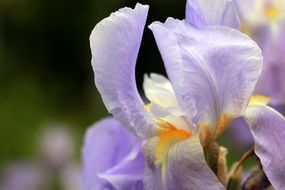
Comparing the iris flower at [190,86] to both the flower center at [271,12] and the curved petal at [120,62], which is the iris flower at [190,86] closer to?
the curved petal at [120,62]

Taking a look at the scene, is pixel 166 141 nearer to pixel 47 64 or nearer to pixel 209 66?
pixel 209 66

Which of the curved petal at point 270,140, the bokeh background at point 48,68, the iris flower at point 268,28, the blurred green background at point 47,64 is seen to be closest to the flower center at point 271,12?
the iris flower at point 268,28

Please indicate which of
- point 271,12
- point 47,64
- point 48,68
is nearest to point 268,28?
point 271,12

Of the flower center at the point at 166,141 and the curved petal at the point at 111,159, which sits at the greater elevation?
the flower center at the point at 166,141

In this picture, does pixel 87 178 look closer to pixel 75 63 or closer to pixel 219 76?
pixel 219 76

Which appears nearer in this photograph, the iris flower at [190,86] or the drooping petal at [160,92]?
the iris flower at [190,86]

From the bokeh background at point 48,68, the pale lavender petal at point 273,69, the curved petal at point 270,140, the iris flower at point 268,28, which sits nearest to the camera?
the curved petal at point 270,140

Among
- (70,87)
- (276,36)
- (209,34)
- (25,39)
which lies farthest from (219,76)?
(25,39)

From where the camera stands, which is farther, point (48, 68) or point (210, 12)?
point (48, 68)
